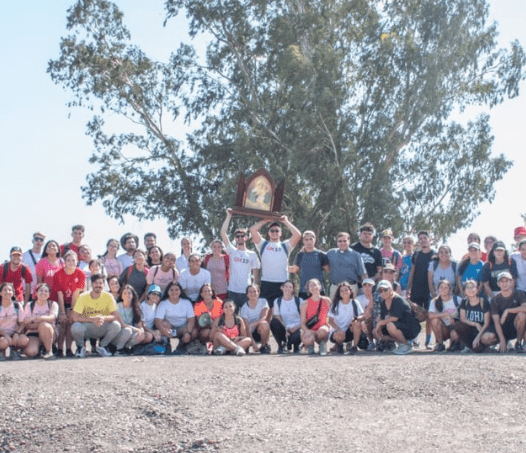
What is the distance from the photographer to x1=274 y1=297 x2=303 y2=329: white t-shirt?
1295 cm

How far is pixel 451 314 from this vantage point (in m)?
12.5

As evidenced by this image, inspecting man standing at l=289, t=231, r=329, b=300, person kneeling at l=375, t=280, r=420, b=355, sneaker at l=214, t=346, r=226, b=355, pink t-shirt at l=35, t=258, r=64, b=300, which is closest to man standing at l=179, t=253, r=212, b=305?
sneaker at l=214, t=346, r=226, b=355

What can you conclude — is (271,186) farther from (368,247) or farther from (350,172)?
Result: (350,172)

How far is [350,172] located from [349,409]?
19010 millimetres

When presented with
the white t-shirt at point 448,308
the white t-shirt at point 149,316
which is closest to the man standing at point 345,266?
the white t-shirt at point 448,308

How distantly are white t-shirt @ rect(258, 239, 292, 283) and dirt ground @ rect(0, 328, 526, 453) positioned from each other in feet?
9.06

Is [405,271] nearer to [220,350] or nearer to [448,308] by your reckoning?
[448,308]

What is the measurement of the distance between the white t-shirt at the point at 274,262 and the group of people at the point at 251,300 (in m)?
0.02

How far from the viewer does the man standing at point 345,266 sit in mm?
13172

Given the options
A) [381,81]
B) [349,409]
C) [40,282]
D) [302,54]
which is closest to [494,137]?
[381,81]

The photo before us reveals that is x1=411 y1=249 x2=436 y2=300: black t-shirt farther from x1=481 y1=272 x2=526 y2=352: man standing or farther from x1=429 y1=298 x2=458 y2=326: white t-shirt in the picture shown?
x1=481 y1=272 x2=526 y2=352: man standing

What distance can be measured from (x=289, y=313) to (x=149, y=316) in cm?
206

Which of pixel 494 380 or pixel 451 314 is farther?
pixel 451 314

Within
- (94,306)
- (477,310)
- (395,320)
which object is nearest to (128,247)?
(94,306)
